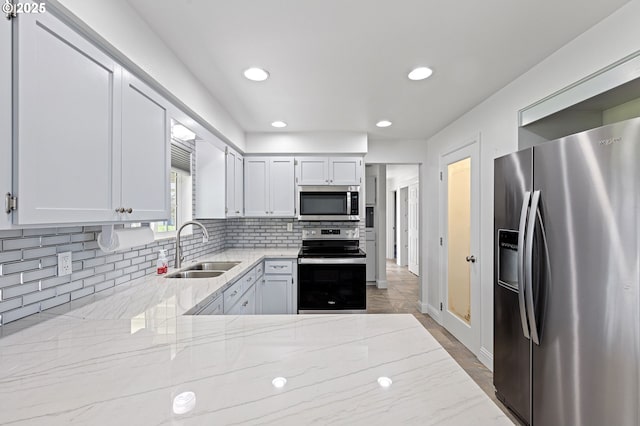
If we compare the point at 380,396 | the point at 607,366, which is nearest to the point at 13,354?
the point at 380,396

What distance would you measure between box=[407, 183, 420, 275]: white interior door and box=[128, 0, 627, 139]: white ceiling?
176 inches

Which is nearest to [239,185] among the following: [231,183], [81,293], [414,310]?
[231,183]

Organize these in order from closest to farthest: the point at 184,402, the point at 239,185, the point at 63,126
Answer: the point at 184,402
the point at 63,126
the point at 239,185

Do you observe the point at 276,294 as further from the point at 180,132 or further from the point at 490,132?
the point at 490,132

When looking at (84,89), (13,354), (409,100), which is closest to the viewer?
(13,354)

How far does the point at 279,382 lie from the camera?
2.44 feet

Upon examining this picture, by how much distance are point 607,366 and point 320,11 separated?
7.04 feet

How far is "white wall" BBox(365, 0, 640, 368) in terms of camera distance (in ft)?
5.10

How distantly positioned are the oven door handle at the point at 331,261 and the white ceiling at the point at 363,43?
1675 mm

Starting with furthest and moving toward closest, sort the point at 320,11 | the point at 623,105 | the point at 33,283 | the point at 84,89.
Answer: the point at 623,105 → the point at 320,11 → the point at 33,283 → the point at 84,89

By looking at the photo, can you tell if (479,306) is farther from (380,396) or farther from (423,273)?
(380,396)

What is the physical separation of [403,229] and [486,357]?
17.7 feet

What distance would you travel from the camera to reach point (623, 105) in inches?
75.3

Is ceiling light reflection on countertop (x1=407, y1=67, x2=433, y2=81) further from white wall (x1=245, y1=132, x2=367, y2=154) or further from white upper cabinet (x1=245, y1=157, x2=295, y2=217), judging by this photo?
white upper cabinet (x1=245, y1=157, x2=295, y2=217)
